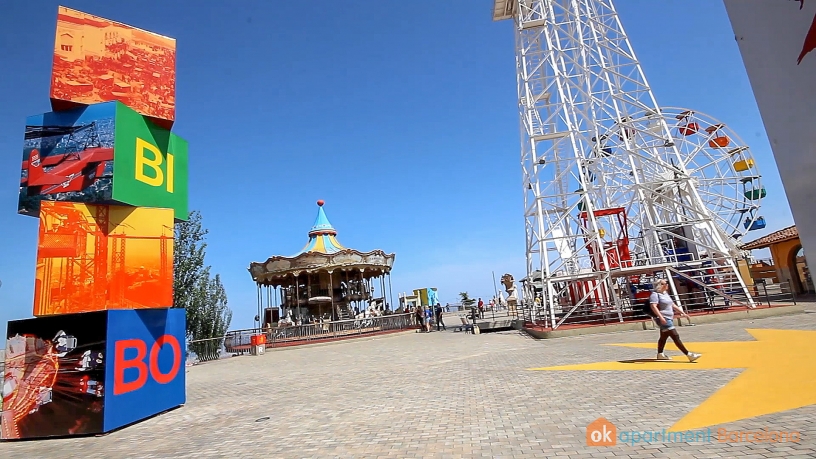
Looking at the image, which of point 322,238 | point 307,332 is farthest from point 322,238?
point 307,332

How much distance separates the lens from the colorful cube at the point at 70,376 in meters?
6.93

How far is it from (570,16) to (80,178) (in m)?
19.3

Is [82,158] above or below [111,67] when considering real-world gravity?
below

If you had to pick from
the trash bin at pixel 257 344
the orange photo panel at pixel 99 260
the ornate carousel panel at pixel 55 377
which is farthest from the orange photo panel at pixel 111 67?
the trash bin at pixel 257 344

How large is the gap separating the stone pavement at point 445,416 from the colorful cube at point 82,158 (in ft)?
13.4

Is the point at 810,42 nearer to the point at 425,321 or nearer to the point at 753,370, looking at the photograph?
the point at 753,370

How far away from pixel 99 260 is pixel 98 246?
25 centimetres

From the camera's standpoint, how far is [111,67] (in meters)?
8.48

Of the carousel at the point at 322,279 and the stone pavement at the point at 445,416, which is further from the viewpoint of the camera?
the carousel at the point at 322,279
